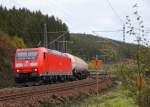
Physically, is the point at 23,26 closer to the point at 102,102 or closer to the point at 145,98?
the point at 102,102

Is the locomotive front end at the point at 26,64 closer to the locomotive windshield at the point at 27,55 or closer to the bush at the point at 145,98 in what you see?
the locomotive windshield at the point at 27,55

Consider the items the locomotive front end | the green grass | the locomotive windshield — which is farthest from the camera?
the locomotive windshield

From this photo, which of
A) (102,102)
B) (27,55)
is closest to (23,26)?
(27,55)

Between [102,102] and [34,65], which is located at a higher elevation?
[34,65]

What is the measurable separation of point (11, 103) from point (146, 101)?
31.3 ft

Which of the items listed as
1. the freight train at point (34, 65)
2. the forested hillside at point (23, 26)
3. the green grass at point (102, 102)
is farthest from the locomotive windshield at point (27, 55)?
the forested hillside at point (23, 26)

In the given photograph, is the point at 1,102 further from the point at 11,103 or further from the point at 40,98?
the point at 40,98

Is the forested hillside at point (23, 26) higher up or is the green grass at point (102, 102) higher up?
the forested hillside at point (23, 26)

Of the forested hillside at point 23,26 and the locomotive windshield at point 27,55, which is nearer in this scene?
the locomotive windshield at point 27,55

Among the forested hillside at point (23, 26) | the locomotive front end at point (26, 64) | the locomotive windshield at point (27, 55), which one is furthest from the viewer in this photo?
the forested hillside at point (23, 26)

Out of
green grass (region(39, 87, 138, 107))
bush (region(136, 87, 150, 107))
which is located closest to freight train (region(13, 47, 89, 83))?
green grass (region(39, 87, 138, 107))

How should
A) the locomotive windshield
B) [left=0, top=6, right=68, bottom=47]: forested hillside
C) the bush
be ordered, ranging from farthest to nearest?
[left=0, top=6, right=68, bottom=47]: forested hillside → the locomotive windshield → the bush

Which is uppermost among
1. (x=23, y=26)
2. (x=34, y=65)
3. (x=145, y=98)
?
(x=23, y=26)

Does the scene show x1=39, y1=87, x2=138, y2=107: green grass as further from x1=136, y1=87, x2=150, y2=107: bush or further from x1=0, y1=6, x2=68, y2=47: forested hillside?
x1=0, y1=6, x2=68, y2=47: forested hillside
